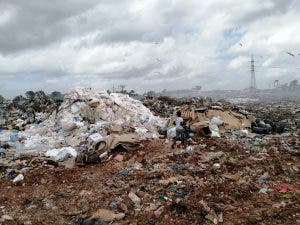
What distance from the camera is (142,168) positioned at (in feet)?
24.8

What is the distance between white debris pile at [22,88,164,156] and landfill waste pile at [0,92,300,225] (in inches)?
1.2

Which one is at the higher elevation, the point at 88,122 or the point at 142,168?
the point at 88,122

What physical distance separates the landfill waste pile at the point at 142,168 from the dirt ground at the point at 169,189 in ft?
0.05

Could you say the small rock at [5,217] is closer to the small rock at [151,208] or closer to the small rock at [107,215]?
the small rock at [107,215]

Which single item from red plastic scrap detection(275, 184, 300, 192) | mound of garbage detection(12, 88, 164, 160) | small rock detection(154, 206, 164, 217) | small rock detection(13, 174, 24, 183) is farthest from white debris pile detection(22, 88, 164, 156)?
red plastic scrap detection(275, 184, 300, 192)

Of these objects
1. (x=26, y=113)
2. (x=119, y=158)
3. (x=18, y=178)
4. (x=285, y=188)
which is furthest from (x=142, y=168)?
(x=26, y=113)

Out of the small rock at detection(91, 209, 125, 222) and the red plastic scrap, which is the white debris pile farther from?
the red plastic scrap

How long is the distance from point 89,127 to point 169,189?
471 cm

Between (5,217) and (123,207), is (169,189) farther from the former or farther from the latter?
(5,217)

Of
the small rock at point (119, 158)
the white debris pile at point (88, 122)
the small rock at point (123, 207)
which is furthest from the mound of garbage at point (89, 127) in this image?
the small rock at point (123, 207)

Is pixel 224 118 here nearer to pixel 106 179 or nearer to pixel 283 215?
pixel 106 179

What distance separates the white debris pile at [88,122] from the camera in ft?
31.9

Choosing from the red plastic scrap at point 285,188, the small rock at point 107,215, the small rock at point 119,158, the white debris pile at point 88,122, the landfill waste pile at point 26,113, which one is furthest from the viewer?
the landfill waste pile at point 26,113

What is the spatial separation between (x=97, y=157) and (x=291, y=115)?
405 inches
